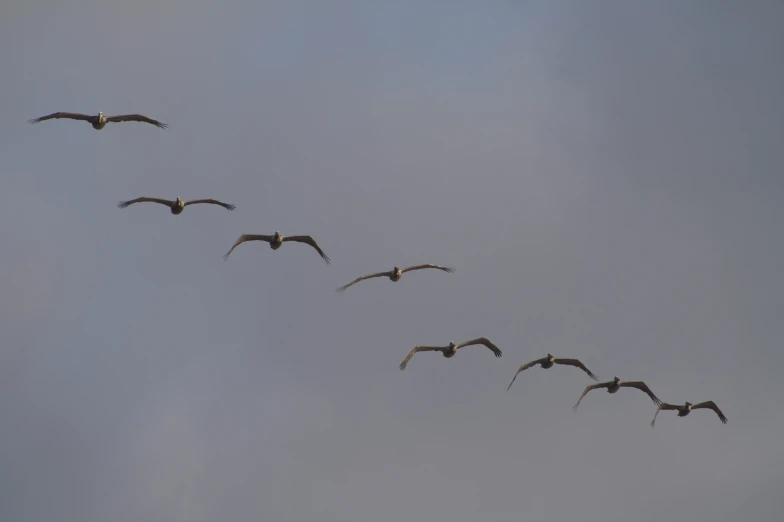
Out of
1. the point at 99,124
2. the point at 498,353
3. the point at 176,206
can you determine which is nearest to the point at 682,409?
the point at 498,353

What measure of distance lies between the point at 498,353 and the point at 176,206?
588 inches

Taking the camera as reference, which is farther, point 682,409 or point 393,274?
point 682,409

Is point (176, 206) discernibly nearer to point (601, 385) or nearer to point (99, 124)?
point (99, 124)

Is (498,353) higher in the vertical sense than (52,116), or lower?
lower

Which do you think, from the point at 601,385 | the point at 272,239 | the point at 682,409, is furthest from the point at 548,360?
the point at 272,239

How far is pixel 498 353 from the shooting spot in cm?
5169

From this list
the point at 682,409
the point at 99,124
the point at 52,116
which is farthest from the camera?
the point at 682,409

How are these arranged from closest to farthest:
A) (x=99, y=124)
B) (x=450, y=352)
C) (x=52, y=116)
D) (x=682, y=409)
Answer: (x=52, y=116) → (x=99, y=124) → (x=450, y=352) → (x=682, y=409)

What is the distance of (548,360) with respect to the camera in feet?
175

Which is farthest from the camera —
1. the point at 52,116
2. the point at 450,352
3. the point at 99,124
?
the point at 450,352

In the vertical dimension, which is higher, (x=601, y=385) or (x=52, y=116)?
(x=52, y=116)

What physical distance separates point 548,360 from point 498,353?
9.85 ft

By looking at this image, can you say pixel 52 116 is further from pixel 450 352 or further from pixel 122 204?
pixel 450 352

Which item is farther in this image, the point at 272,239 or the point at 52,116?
the point at 272,239
